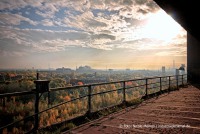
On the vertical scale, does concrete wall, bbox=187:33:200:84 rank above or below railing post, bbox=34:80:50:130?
above

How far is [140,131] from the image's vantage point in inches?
216

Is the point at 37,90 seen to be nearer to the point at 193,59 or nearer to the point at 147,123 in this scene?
the point at 147,123

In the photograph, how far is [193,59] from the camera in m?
22.8

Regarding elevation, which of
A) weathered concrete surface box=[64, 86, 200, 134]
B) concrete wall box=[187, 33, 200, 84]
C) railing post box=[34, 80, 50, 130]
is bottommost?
weathered concrete surface box=[64, 86, 200, 134]

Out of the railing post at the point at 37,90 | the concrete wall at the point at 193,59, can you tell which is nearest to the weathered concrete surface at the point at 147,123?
the railing post at the point at 37,90

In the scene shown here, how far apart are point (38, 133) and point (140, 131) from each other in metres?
2.81

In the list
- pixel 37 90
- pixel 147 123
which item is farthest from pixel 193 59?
pixel 37 90

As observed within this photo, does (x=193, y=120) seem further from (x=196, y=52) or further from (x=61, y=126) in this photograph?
(x=196, y=52)

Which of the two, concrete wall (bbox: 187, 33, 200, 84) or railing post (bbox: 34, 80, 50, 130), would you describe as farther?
concrete wall (bbox: 187, 33, 200, 84)

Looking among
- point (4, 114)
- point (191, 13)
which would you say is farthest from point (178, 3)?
point (4, 114)

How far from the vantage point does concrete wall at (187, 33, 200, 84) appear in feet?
72.8

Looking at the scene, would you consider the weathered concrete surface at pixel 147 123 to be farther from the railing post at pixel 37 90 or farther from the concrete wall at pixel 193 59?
the concrete wall at pixel 193 59

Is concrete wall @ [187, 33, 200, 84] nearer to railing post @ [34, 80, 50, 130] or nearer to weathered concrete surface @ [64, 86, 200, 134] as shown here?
weathered concrete surface @ [64, 86, 200, 134]

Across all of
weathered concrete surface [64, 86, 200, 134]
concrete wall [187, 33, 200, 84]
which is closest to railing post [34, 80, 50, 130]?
weathered concrete surface [64, 86, 200, 134]
